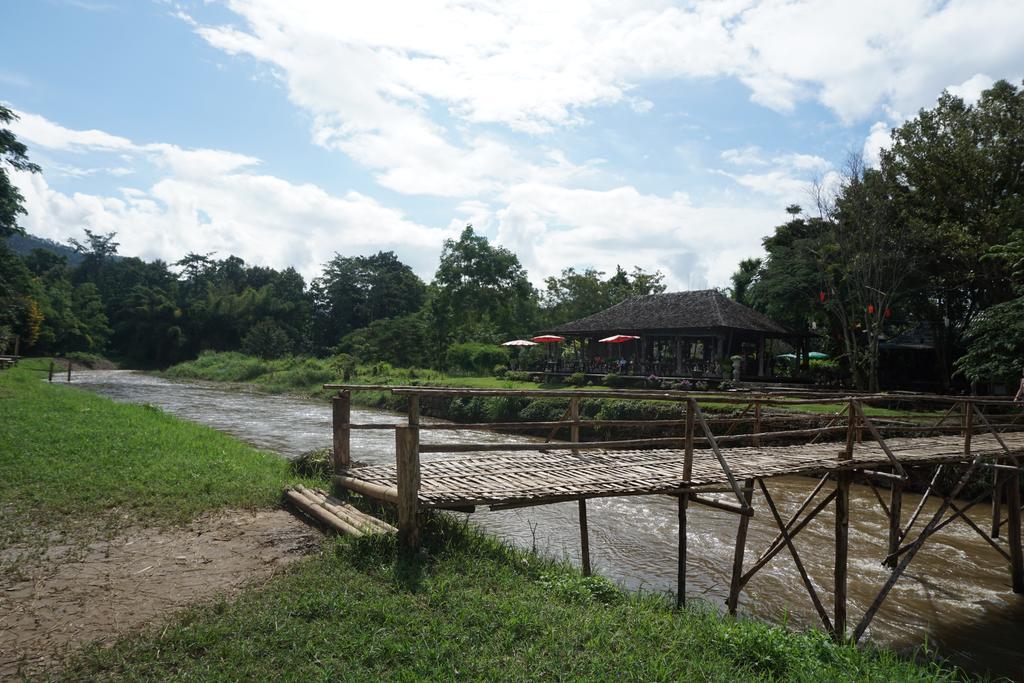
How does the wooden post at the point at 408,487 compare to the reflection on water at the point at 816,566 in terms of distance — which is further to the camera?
the reflection on water at the point at 816,566

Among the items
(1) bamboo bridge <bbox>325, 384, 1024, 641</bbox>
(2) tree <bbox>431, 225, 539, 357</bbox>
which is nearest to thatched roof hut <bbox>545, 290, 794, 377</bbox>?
(2) tree <bbox>431, 225, 539, 357</bbox>

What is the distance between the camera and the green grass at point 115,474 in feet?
24.4

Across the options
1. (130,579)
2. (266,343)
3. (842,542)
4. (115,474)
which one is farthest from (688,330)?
(266,343)

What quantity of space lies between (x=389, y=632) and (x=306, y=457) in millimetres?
6765

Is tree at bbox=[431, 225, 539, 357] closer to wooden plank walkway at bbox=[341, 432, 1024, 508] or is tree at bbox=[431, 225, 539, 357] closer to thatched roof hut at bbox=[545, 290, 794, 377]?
thatched roof hut at bbox=[545, 290, 794, 377]

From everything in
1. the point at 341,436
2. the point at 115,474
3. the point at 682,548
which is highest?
the point at 341,436

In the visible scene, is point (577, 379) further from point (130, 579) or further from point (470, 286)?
point (130, 579)

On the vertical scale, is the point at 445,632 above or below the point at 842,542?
above

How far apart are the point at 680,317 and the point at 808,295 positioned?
18.1 ft

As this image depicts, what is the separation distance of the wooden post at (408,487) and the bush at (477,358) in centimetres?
3474

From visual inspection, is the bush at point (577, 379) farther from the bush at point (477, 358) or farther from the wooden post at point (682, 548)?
the wooden post at point (682, 548)

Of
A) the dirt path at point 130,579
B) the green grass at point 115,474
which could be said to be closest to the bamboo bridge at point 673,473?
the dirt path at point 130,579

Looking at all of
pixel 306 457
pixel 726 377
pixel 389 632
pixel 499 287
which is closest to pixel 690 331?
pixel 726 377

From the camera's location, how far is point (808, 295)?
29.5 m
